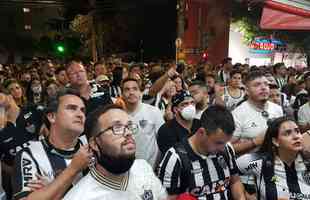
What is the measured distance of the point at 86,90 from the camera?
234 inches

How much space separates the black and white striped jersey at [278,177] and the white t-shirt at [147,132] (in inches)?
67.8

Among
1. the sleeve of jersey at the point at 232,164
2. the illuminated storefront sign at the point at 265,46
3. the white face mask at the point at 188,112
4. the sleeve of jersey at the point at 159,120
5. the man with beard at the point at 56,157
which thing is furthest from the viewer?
the illuminated storefront sign at the point at 265,46

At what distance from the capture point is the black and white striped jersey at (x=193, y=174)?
12.5ft

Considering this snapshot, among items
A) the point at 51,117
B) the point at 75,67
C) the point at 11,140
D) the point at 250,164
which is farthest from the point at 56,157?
the point at 75,67

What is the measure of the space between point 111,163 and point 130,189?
213 mm

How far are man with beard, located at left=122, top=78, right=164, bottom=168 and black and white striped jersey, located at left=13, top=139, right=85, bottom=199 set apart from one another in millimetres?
2162

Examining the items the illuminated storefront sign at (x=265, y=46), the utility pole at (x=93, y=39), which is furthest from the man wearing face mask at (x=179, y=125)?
the illuminated storefront sign at (x=265, y=46)

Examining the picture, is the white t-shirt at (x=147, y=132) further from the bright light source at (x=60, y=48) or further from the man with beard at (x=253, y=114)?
the bright light source at (x=60, y=48)

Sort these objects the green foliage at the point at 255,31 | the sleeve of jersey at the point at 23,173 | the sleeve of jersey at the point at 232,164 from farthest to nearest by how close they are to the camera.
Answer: the green foliage at the point at 255,31 < the sleeve of jersey at the point at 232,164 < the sleeve of jersey at the point at 23,173

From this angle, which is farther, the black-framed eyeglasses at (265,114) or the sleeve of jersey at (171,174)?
the black-framed eyeglasses at (265,114)

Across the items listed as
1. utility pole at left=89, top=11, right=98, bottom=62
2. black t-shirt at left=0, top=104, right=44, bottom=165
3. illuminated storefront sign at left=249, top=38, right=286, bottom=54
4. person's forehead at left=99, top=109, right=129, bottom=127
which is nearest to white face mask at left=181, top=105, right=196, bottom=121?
black t-shirt at left=0, top=104, right=44, bottom=165

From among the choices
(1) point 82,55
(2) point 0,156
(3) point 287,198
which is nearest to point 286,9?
(3) point 287,198

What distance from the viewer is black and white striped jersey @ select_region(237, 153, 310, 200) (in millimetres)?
4113

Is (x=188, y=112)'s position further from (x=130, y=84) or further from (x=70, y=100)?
(x=70, y=100)
